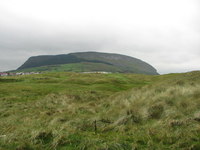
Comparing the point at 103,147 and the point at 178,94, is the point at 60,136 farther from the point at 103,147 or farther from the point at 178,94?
the point at 178,94

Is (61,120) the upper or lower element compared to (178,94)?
lower

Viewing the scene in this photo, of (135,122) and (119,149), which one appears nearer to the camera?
(119,149)

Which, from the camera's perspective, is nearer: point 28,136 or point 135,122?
point 28,136

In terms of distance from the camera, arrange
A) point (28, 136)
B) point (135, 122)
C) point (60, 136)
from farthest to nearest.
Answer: point (135, 122)
point (28, 136)
point (60, 136)

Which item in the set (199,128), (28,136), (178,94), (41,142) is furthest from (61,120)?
(178,94)

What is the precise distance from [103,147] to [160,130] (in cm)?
313

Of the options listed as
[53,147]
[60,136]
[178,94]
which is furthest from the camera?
[178,94]

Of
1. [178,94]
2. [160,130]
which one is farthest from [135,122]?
[178,94]

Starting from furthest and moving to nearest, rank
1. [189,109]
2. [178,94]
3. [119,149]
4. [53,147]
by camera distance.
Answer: [178,94] < [189,109] < [53,147] < [119,149]

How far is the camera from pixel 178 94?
14.3 meters

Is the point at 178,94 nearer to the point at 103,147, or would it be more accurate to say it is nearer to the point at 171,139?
the point at 171,139

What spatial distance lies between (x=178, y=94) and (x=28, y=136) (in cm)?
1197

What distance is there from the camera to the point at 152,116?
10.8m

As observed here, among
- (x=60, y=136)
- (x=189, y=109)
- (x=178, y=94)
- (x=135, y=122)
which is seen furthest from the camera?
(x=178, y=94)
